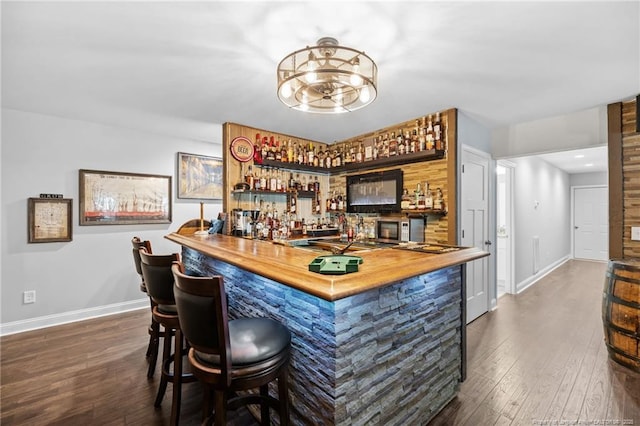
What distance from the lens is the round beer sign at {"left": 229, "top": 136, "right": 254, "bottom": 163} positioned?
3.54 meters

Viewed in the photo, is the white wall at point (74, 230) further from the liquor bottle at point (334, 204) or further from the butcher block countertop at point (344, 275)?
the butcher block countertop at point (344, 275)

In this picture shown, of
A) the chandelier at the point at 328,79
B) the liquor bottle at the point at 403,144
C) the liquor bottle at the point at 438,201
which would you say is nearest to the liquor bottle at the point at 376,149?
the liquor bottle at the point at 403,144

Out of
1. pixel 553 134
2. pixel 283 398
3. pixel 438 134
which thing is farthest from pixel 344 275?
pixel 553 134

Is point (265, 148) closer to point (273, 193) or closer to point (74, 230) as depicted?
point (273, 193)

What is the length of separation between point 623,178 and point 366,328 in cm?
328

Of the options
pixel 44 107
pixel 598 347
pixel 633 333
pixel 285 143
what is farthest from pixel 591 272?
pixel 44 107

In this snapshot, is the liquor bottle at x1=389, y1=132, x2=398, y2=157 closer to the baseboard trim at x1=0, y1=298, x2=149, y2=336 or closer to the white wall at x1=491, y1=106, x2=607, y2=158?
the white wall at x1=491, y1=106, x2=607, y2=158

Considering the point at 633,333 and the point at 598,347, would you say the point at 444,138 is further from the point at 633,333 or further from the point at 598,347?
the point at 598,347

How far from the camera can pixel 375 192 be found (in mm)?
3998

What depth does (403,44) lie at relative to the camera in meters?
1.91

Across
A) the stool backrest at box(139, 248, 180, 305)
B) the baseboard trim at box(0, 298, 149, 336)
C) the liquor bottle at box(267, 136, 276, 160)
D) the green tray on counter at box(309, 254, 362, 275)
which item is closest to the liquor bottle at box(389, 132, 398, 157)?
the liquor bottle at box(267, 136, 276, 160)

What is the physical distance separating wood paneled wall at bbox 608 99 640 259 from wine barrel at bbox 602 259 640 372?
2.08 ft

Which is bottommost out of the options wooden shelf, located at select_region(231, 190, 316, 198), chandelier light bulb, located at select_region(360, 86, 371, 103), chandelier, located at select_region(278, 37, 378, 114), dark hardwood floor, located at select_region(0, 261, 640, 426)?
dark hardwood floor, located at select_region(0, 261, 640, 426)

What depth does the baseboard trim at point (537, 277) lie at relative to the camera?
4832 millimetres
